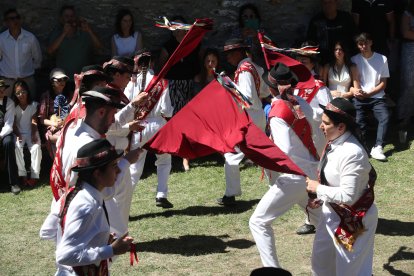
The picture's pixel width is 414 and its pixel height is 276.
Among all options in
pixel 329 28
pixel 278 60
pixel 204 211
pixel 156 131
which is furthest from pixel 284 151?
pixel 329 28

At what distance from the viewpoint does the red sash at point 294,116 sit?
7.48m

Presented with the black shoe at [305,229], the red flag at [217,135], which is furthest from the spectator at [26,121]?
the red flag at [217,135]

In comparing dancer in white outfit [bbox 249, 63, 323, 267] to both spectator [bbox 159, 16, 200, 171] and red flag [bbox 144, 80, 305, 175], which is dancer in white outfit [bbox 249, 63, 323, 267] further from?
spectator [bbox 159, 16, 200, 171]

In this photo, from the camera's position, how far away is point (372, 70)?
477 inches

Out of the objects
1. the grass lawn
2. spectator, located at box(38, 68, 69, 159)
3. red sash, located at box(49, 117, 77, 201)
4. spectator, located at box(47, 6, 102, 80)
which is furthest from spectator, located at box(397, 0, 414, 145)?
red sash, located at box(49, 117, 77, 201)

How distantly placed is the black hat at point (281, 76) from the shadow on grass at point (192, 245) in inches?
79.3

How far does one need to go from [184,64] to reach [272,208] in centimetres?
507

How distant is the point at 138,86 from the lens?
969cm

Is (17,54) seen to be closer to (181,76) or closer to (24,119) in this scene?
(24,119)

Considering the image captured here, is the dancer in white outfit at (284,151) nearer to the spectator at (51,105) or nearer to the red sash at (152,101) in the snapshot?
the red sash at (152,101)

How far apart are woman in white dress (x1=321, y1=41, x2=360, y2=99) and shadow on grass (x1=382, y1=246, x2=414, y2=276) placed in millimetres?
4039

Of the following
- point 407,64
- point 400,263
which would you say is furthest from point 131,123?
point 407,64

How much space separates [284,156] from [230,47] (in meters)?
3.41

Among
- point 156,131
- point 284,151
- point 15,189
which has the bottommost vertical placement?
point 15,189
